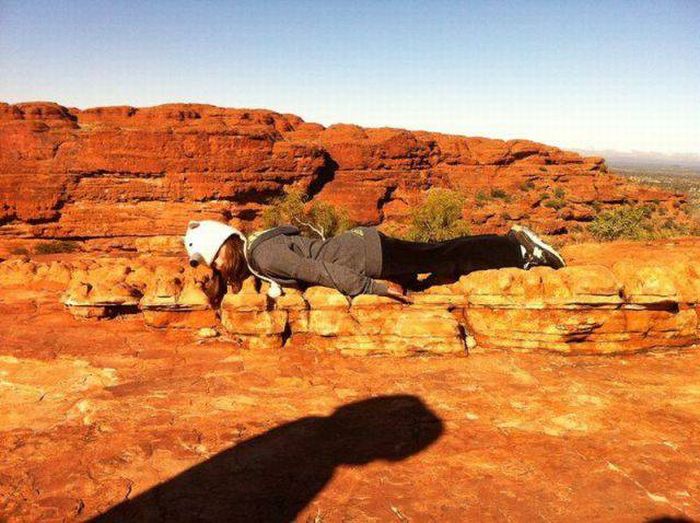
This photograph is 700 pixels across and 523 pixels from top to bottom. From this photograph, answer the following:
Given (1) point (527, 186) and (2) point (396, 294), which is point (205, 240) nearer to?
(2) point (396, 294)

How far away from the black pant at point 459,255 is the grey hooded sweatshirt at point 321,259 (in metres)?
0.25

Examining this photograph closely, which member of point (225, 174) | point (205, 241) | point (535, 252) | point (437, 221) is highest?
point (225, 174)

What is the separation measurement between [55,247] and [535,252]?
136 ft

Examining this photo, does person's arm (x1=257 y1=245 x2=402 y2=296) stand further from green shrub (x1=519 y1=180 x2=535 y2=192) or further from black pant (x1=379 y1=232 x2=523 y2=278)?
green shrub (x1=519 y1=180 x2=535 y2=192)

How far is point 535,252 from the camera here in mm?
4469

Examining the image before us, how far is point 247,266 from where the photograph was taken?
4148 mm

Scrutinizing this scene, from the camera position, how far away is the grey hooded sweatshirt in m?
3.90

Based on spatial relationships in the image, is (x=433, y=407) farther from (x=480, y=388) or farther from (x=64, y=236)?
(x=64, y=236)

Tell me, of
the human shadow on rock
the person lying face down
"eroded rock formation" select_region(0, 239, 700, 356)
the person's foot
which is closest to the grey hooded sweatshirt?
the person lying face down

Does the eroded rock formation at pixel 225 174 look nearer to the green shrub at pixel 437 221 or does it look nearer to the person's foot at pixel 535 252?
the green shrub at pixel 437 221

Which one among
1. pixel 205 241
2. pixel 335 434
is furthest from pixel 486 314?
pixel 205 241

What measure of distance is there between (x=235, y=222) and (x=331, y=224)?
401 inches

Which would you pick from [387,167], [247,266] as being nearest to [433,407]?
[247,266]

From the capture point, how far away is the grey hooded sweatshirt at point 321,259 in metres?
3.90
